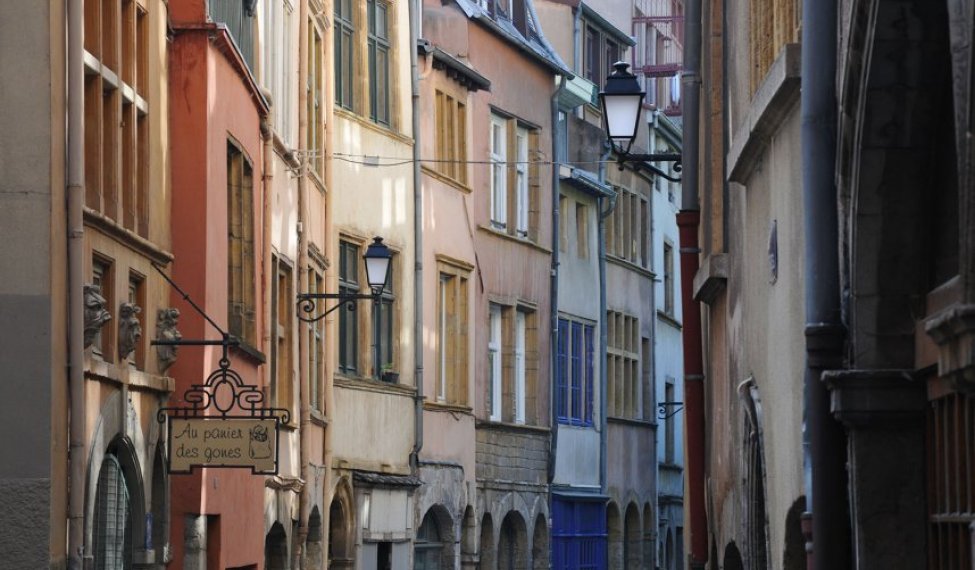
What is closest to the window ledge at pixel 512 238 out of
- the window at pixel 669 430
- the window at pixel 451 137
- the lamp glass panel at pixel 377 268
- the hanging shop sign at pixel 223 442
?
the window at pixel 451 137

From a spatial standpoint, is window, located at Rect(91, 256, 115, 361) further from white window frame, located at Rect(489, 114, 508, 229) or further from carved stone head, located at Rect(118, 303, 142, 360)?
white window frame, located at Rect(489, 114, 508, 229)

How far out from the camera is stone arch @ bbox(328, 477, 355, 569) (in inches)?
989

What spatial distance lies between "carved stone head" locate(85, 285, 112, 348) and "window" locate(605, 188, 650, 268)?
28.0 metres

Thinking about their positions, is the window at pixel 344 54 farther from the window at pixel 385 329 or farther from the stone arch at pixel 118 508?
the stone arch at pixel 118 508

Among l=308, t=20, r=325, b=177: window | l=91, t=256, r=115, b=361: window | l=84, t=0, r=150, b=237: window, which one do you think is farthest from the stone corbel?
l=308, t=20, r=325, b=177: window

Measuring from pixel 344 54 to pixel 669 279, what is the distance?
20.3m

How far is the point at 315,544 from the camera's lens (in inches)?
925

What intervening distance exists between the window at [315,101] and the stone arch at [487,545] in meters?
9.28

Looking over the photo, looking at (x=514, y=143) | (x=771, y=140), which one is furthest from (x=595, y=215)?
(x=771, y=140)

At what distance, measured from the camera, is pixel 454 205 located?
99.0 feet

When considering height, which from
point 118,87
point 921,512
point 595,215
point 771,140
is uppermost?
point 595,215

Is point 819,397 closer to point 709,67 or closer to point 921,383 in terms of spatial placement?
point 921,383

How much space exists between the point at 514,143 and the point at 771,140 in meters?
23.6

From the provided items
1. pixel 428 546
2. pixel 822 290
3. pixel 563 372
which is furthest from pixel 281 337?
pixel 563 372
